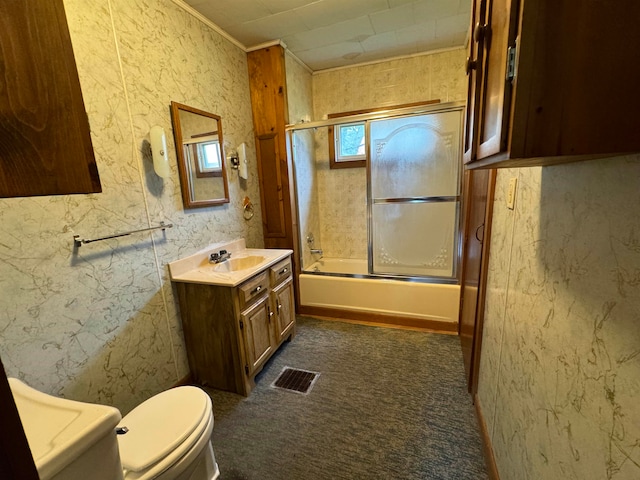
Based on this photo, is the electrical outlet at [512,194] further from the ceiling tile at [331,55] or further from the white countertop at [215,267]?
the ceiling tile at [331,55]

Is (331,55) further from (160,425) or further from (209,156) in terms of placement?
(160,425)

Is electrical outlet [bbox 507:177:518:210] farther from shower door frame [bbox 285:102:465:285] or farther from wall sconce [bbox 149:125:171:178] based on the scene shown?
wall sconce [bbox 149:125:171:178]

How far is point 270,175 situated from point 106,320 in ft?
5.92

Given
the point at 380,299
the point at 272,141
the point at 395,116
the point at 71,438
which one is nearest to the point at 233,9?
the point at 272,141

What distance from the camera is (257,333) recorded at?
195 cm

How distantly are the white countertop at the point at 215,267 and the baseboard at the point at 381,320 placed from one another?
913 mm

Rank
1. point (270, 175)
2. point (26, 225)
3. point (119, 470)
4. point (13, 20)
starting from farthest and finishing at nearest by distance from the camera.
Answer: point (270, 175), point (26, 225), point (119, 470), point (13, 20)

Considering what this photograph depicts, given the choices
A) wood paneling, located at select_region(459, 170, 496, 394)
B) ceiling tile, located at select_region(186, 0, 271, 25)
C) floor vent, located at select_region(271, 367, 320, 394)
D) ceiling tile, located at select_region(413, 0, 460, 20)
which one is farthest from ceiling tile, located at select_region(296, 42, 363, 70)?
floor vent, located at select_region(271, 367, 320, 394)

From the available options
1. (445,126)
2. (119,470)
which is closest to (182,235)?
(119,470)

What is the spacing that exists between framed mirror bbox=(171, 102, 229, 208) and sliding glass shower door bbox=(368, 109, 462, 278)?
138cm

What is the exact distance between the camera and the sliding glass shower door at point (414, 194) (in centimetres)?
249

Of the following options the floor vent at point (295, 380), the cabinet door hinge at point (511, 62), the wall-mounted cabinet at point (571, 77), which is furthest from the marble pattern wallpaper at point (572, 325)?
the floor vent at point (295, 380)

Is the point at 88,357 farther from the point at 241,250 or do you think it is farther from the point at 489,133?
the point at 489,133

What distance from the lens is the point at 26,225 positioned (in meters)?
1.19
